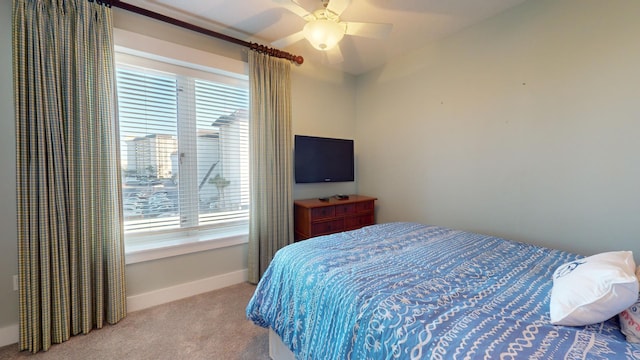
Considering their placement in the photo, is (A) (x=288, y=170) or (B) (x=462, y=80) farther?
(A) (x=288, y=170)

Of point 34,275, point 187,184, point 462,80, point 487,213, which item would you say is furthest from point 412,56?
point 34,275

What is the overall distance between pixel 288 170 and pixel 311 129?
0.70 m

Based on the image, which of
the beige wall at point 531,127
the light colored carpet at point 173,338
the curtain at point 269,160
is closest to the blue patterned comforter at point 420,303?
the light colored carpet at point 173,338

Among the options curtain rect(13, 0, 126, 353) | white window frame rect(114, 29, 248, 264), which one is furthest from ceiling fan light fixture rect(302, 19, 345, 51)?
curtain rect(13, 0, 126, 353)

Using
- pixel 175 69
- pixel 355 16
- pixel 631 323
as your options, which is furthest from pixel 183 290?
pixel 355 16

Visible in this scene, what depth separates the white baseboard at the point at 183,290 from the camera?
2.20 m

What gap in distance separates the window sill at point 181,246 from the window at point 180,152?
0.09ft

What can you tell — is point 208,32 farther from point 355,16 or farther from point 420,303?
point 420,303

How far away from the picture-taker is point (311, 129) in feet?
10.8

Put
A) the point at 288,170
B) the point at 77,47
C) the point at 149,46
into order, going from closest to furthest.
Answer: the point at 77,47
the point at 149,46
the point at 288,170

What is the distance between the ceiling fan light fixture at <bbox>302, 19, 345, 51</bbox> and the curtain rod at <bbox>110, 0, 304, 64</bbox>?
98cm

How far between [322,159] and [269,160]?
682mm

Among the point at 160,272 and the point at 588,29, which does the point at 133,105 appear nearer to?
the point at 160,272

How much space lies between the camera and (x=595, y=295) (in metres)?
0.84
